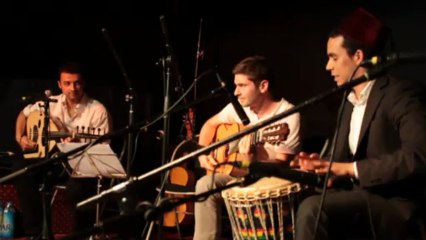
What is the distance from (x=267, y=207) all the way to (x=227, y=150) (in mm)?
642

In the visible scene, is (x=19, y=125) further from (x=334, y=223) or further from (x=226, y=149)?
(x=334, y=223)

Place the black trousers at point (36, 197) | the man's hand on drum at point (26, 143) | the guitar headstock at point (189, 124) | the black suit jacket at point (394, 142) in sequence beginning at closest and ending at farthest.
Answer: the black suit jacket at point (394, 142) < the guitar headstock at point (189, 124) < the black trousers at point (36, 197) < the man's hand on drum at point (26, 143)

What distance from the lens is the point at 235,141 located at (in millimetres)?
4301

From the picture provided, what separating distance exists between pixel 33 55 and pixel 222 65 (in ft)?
6.60

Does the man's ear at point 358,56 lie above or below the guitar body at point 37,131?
above

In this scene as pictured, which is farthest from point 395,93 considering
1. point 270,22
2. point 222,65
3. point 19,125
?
point 19,125

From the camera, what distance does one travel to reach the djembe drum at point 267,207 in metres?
3.79

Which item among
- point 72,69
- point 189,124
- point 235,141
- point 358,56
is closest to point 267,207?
point 235,141

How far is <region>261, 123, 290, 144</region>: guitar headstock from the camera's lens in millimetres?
3801

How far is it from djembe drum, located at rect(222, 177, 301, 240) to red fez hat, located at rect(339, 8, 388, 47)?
936mm

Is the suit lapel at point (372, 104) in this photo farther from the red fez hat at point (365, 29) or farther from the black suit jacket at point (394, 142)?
Answer: the red fez hat at point (365, 29)

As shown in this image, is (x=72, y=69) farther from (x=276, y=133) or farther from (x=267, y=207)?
(x=267, y=207)

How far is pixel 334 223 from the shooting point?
11.0 feet

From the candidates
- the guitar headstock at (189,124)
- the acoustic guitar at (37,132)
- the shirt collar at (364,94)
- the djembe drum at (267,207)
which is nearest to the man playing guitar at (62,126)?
the acoustic guitar at (37,132)
